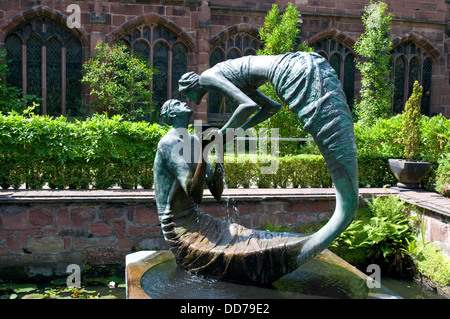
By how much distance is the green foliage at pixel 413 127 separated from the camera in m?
8.13

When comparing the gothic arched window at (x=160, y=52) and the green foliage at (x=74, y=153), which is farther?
the gothic arched window at (x=160, y=52)

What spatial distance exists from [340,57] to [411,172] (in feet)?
30.9

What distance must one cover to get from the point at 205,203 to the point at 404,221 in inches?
123

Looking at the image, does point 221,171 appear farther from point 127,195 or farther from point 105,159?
point 105,159

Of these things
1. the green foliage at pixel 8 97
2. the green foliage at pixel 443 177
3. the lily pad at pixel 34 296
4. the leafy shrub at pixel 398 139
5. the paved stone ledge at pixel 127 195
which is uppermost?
the green foliage at pixel 8 97

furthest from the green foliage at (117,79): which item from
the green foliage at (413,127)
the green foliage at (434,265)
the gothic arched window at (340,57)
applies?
the green foliage at (434,265)

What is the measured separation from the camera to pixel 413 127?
8.28 m

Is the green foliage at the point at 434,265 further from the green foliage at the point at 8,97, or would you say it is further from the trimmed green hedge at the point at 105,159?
the green foliage at the point at 8,97

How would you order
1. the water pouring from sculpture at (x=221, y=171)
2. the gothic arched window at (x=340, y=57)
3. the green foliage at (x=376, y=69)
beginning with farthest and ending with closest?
1. the gothic arched window at (x=340, y=57)
2. the green foliage at (x=376, y=69)
3. the water pouring from sculpture at (x=221, y=171)

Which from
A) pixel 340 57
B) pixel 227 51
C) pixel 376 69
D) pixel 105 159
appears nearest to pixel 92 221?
pixel 105 159

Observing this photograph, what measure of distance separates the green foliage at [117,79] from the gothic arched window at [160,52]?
3.12 ft

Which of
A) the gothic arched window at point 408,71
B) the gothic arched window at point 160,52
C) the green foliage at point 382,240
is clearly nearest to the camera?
the green foliage at point 382,240

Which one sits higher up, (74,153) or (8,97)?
(8,97)

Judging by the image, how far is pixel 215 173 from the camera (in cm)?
390
